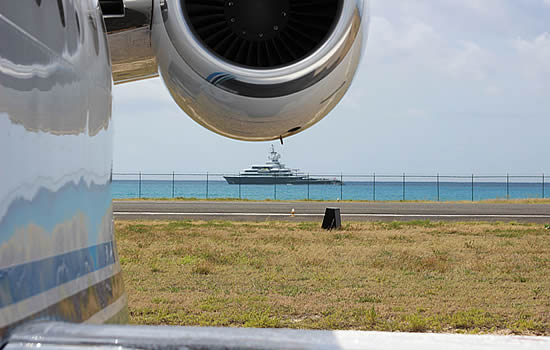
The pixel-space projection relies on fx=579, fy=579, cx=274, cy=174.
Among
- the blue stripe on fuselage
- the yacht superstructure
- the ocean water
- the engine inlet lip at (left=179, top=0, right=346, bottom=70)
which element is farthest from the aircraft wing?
the yacht superstructure

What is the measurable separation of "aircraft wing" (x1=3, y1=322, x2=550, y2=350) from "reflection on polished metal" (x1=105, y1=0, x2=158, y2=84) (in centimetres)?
246

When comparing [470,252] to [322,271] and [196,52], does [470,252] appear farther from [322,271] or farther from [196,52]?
[196,52]

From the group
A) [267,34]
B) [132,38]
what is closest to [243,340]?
[267,34]

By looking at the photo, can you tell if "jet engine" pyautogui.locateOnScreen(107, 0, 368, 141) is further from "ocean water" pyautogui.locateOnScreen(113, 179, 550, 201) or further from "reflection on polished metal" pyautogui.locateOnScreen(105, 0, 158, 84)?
"ocean water" pyautogui.locateOnScreen(113, 179, 550, 201)

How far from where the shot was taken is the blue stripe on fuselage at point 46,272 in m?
1.26

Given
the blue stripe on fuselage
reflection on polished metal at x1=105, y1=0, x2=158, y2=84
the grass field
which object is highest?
reflection on polished metal at x1=105, y1=0, x2=158, y2=84

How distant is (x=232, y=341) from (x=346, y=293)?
6959 mm

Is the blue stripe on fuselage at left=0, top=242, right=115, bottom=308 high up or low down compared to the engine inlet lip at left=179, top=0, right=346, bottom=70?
down

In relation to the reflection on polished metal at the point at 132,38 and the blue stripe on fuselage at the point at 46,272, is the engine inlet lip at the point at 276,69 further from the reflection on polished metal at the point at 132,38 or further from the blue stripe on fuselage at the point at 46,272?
the blue stripe on fuselage at the point at 46,272

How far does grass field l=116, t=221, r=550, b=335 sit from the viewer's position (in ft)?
21.2

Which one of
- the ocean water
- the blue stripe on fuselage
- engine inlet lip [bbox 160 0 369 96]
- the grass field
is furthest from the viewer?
the ocean water

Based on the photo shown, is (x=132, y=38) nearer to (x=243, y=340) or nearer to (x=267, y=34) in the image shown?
(x=267, y=34)

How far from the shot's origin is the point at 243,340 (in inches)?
40.0

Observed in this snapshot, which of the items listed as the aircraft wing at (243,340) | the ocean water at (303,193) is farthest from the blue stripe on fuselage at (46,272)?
the ocean water at (303,193)
